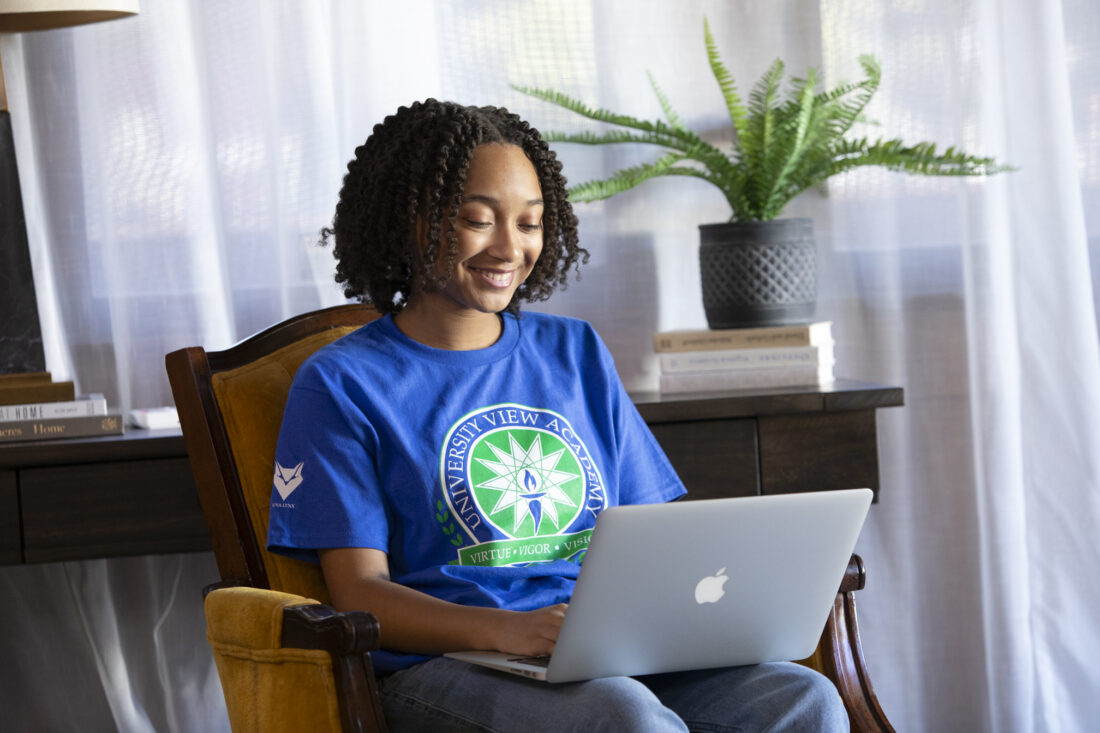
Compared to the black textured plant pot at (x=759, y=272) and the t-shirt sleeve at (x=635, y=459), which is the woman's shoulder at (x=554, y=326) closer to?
the t-shirt sleeve at (x=635, y=459)

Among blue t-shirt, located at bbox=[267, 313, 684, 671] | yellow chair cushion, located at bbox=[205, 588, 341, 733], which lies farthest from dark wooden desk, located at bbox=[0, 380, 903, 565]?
→ yellow chair cushion, located at bbox=[205, 588, 341, 733]

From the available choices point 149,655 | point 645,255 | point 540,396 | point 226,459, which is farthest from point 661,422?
point 149,655

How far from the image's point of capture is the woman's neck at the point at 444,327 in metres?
1.49

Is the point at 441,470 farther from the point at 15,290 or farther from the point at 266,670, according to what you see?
the point at 15,290

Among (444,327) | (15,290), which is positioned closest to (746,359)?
(444,327)

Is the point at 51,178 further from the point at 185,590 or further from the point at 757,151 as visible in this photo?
the point at 757,151

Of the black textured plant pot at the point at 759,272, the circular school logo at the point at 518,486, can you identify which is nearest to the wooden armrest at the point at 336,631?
the circular school logo at the point at 518,486

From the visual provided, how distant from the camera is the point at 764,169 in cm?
200

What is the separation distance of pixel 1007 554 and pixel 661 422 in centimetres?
87

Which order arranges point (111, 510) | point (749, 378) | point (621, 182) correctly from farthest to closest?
point (621, 182), point (749, 378), point (111, 510)

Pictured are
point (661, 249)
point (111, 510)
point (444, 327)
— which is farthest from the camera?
point (661, 249)

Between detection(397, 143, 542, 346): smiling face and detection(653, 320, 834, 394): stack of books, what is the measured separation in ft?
1.77

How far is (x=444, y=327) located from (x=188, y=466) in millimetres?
485

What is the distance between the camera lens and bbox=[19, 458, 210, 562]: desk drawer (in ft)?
5.47
